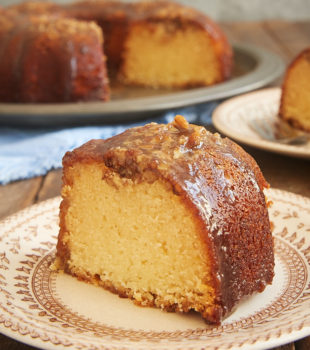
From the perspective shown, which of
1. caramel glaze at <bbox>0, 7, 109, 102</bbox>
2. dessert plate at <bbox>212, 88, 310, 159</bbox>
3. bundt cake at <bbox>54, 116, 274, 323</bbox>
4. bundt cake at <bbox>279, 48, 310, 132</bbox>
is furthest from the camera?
caramel glaze at <bbox>0, 7, 109, 102</bbox>

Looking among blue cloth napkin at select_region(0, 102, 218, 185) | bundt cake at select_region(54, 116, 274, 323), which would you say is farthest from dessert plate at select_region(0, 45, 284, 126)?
bundt cake at select_region(54, 116, 274, 323)

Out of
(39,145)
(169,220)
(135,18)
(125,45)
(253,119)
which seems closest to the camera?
(169,220)

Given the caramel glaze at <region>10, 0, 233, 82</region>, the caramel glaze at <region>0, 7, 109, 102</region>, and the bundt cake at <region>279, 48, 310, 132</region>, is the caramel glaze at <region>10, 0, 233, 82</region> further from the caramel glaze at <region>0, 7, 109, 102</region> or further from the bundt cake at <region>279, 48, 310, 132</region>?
the bundt cake at <region>279, 48, 310, 132</region>

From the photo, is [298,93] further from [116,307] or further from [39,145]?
[116,307]

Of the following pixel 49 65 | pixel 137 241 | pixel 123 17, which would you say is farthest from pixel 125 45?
pixel 137 241

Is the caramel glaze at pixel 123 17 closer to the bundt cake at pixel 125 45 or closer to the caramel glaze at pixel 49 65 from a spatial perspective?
the bundt cake at pixel 125 45

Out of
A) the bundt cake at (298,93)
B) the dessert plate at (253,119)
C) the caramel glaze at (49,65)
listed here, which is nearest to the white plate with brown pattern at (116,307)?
the dessert plate at (253,119)

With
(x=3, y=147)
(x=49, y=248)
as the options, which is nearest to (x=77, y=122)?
(x=3, y=147)
